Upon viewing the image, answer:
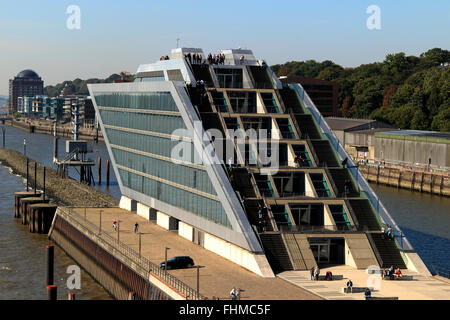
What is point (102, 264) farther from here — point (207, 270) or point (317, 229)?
point (317, 229)

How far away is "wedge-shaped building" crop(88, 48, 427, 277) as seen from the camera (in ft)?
210

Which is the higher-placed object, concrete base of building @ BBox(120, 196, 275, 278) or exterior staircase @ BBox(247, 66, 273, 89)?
exterior staircase @ BBox(247, 66, 273, 89)

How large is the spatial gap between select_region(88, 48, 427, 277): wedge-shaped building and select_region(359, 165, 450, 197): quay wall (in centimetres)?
6160

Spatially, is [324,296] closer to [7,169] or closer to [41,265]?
[41,265]

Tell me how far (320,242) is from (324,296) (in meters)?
12.7

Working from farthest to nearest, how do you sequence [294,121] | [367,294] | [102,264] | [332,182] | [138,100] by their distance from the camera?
[138,100], [294,121], [102,264], [332,182], [367,294]

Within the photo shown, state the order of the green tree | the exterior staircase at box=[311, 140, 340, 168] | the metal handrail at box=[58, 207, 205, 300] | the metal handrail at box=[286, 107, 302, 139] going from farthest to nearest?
the green tree
the metal handrail at box=[286, 107, 302, 139]
the exterior staircase at box=[311, 140, 340, 168]
the metal handrail at box=[58, 207, 205, 300]

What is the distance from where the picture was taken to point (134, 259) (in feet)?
211

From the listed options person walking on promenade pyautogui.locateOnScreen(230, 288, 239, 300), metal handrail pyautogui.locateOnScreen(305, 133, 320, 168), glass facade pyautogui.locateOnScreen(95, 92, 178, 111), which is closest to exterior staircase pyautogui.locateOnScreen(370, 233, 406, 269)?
metal handrail pyautogui.locateOnScreen(305, 133, 320, 168)

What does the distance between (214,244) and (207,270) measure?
8.13 meters

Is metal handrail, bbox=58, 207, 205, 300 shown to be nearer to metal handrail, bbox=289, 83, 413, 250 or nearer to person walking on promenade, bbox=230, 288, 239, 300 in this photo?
person walking on promenade, bbox=230, 288, 239, 300

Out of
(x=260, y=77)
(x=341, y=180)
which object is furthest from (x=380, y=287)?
(x=260, y=77)

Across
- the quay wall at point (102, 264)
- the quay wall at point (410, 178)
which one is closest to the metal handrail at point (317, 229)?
the quay wall at point (102, 264)
